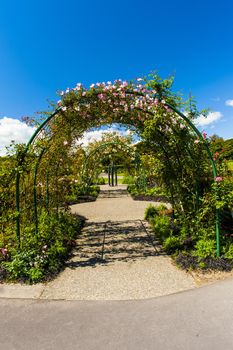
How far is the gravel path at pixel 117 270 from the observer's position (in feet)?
10.6

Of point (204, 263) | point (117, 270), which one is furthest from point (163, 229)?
point (117, 270)

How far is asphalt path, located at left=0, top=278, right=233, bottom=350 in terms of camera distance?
2252 mm

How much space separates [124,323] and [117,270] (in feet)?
4.53

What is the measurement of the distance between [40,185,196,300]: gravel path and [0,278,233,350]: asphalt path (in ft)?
0.77

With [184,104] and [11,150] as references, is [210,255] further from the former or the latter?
[11,150]

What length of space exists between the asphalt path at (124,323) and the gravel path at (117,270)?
0.77ft

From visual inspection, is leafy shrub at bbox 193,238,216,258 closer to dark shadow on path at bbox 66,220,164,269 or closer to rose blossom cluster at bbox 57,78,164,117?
dark shadow on path at bbox 66,220,164,269

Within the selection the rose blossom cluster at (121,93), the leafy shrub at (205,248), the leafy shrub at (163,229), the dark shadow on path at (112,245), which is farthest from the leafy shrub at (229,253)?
the rose blossom cluster at (121,93)

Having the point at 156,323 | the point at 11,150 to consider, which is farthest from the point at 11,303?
the point at 11,150

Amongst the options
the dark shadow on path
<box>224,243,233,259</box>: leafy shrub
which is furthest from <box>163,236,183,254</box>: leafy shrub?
<box>224,243,233,259</box>: leafy shrub

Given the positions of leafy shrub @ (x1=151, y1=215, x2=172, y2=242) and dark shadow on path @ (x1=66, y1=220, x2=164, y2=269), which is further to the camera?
leafy shrub @ (x1=151, y1=215, x2=172, y2=242)

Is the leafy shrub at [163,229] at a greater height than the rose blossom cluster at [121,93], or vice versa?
the rose blossom cluster at [121,93]

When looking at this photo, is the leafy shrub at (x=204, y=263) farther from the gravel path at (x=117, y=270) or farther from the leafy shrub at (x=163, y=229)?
the leafy shrub at (x=163, y=229)

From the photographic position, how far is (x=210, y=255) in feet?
13.2
